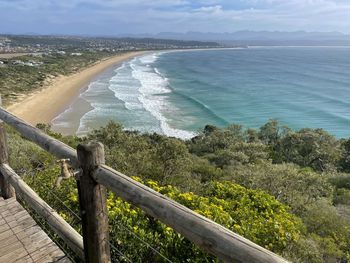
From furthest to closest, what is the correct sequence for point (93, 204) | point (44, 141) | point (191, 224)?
point (44, 141), point (93, 204), point (191, 224)

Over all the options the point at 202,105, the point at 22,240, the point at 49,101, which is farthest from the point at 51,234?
the point at 49,101

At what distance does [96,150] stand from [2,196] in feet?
10.2

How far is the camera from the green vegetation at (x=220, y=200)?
4320 millimetres

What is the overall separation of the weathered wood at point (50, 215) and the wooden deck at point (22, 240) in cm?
32

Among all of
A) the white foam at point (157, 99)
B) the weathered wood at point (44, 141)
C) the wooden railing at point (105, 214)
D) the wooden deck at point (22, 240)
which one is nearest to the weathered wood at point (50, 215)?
the wooden railing at point (105, 214)

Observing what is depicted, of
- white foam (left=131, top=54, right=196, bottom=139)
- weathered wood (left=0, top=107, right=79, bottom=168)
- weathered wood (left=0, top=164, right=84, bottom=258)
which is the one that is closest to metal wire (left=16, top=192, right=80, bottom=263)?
weathered wood (left=0, top=164, right=84, bottom=258)

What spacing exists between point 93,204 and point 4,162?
9.00 feet

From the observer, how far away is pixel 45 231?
429cm

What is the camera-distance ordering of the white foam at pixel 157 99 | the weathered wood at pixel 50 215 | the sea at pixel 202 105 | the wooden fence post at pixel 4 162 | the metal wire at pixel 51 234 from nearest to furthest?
the weathered wood at pixel 50 215, the metal wire at pixel 51 234, the wooden fence post at pixel 4 162, the white foam at pixel 157 99, the sea at pixel 202 105

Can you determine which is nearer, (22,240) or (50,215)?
(50,215)

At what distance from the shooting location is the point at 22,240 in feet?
12.7

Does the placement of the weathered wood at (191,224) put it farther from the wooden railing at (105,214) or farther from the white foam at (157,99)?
the white foam at (157,99)

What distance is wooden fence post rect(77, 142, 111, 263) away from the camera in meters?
2.37

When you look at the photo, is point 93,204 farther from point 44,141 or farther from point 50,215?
point 50,215
